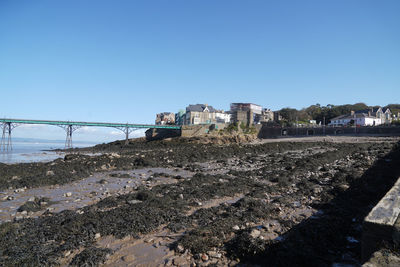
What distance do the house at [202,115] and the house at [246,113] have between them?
22.3 ft

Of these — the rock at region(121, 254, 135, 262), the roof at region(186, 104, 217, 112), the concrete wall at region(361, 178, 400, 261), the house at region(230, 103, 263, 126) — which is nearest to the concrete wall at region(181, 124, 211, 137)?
the house at region(230, 103, 263, 126)

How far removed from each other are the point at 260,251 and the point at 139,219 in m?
3.43

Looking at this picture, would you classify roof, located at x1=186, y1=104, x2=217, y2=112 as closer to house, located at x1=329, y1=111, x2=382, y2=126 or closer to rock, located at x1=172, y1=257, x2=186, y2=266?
house, located at x1=329, y1=111, x2=382, y2=126

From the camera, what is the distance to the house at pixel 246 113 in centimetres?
7731

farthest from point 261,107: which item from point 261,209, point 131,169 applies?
point 261,209

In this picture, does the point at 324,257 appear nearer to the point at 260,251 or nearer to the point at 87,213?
the point at 260,251

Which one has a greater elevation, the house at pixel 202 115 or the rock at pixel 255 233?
the house at pixel 202 115

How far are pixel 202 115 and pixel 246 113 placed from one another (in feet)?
49.7

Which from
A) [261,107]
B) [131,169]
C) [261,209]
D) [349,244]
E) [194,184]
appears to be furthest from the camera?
[261,107]

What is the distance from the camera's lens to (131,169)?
56.8 feet

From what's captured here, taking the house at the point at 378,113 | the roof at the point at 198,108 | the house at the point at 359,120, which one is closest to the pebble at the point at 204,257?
the roof at the point at 198,108

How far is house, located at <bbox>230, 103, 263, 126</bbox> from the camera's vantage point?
77312 millimetres

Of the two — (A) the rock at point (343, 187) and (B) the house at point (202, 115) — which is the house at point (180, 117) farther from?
(A) the rock at point (343, 187)

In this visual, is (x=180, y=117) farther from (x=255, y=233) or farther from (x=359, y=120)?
(x=255, y=233)
